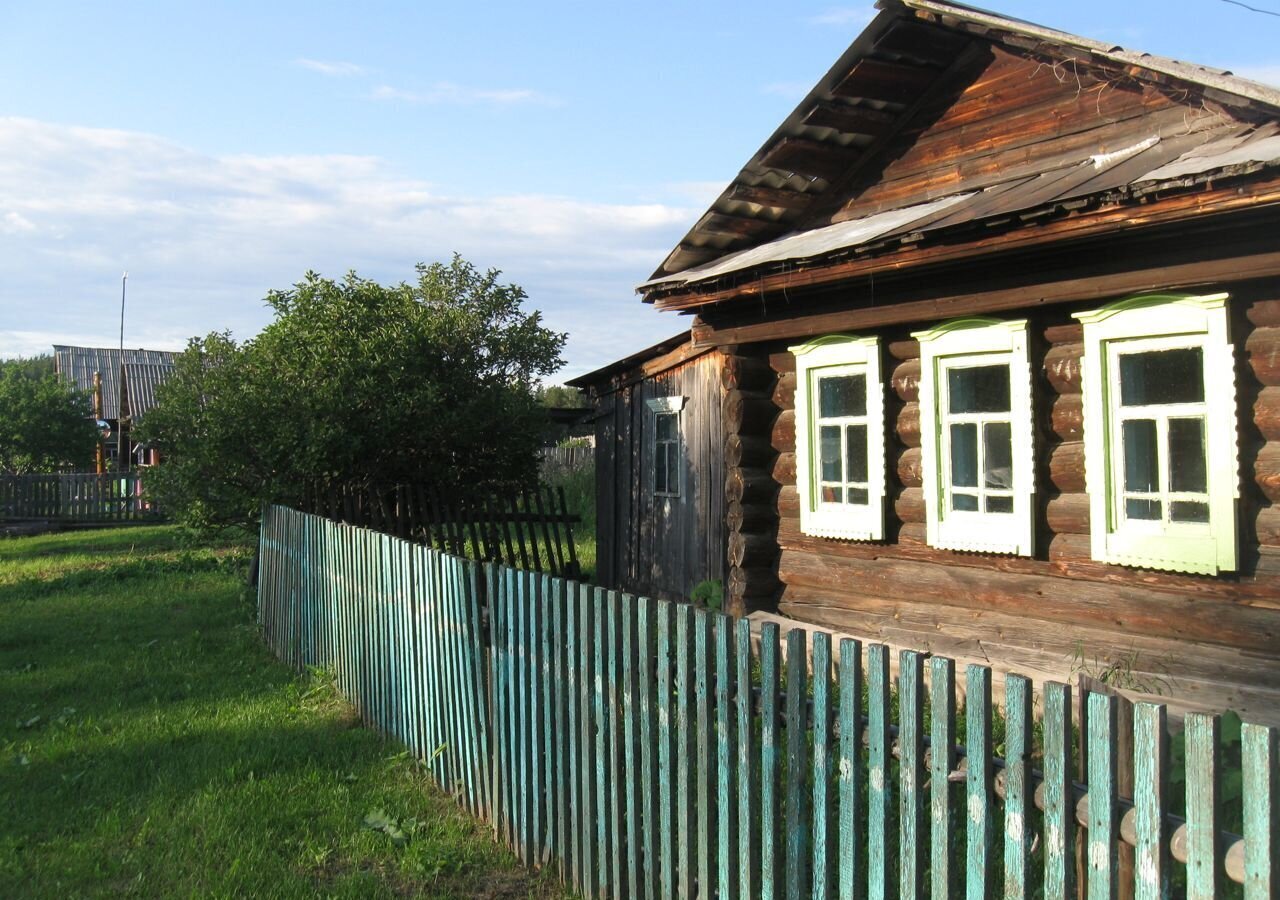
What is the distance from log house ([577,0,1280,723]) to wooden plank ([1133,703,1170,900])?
12.4 feet

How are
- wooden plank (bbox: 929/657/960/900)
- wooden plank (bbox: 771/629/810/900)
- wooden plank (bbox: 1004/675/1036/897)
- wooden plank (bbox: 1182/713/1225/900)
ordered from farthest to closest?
wooden plank (bbox: 771/629/810/900) → wooden plank (bbox: 929/657/960/900) → wooden plank (bbox: 1004/675/1036/897) → wooden plank (bbox: 1182/713/1225/900)

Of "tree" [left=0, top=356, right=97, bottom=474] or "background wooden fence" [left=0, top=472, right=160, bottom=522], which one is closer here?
"background wooden fence" [left=0, top=472, right=160, bottom=522]

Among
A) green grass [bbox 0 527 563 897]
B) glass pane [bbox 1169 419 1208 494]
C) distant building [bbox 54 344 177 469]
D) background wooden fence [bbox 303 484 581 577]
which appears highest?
distant building [bbox 54 344 177 469]

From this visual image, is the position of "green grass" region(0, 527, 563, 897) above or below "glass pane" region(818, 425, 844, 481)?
below

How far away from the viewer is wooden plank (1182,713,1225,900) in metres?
2.30

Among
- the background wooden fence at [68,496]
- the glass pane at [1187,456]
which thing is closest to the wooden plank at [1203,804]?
the glass pane at [1187,456]

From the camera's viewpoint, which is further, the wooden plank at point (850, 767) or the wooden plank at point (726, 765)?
the wooden plank at point (726, 765)

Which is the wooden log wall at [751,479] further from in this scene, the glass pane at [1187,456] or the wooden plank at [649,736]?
the wooden plank at [649,736]

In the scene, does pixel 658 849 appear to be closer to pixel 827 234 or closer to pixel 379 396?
pixel 827 234

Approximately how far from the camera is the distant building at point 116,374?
4862 centimetres

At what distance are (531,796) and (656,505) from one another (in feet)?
30.7

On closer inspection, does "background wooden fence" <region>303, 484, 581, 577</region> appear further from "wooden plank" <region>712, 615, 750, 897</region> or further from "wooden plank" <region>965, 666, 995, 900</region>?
"wooden plank" <region>965, 666, 995, 900</region>

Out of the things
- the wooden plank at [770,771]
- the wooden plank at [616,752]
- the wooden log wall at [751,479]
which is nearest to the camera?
the wooden plank at [770,771]

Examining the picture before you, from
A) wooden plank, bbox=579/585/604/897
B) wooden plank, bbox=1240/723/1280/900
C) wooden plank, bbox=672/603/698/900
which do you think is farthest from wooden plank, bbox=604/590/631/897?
wooden plank, bbox=1240/723/1280/900
